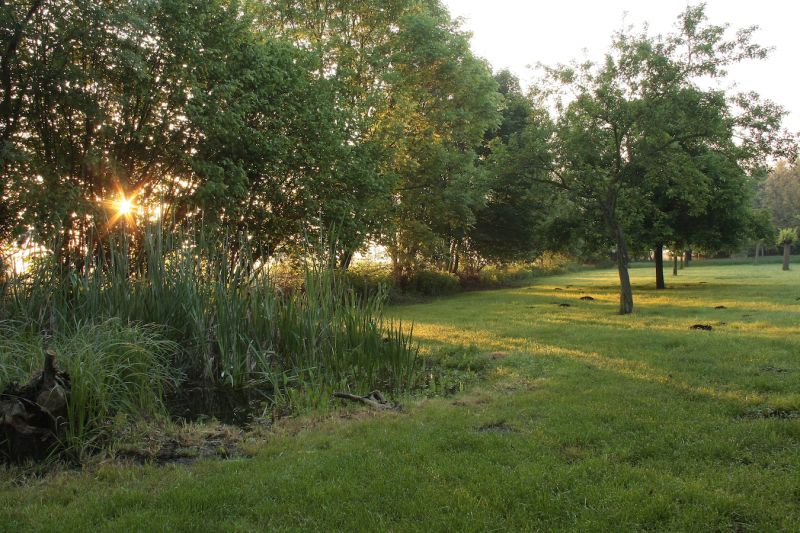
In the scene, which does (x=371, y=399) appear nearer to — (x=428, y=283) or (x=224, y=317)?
(x=224, y=317)

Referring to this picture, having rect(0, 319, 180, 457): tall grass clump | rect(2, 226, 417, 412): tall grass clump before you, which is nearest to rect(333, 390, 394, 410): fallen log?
rect(2, 226, 417, 412): tall grass clump

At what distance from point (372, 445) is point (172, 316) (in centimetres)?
313

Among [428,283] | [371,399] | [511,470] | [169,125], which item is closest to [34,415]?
[371,399]

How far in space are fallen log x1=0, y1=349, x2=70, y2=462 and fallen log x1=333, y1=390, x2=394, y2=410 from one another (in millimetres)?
2461

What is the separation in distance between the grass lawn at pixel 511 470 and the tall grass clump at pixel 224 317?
0.98 meters

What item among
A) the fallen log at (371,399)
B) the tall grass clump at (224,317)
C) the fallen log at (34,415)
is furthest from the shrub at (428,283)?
the fallen log at (34,415)

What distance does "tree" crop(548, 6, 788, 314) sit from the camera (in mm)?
12391

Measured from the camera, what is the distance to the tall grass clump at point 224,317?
20.1 ft

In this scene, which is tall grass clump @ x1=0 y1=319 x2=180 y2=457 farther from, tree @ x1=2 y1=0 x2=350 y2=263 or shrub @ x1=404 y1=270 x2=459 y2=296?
shrub @ x1=404 y1=270 x2=459 y2=296

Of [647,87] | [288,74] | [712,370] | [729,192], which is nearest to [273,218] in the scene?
[288,74]

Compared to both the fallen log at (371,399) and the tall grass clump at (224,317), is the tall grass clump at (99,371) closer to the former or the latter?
the tall grass clump at (224,317)

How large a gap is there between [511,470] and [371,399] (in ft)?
7.58

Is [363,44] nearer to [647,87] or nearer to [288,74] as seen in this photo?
[288,74]

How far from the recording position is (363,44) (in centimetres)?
2195
